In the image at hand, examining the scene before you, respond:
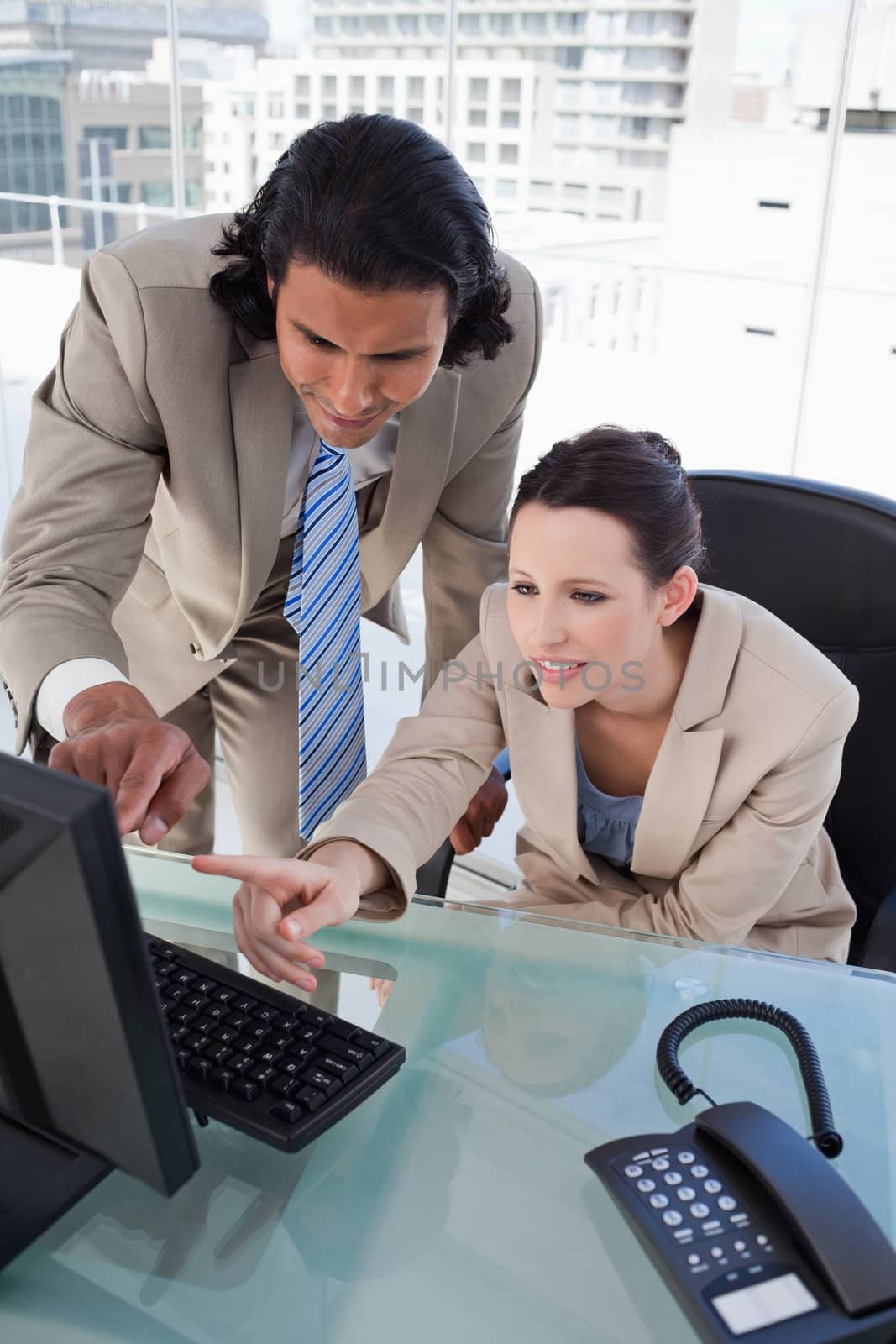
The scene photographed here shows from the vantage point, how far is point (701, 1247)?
2.62 feet

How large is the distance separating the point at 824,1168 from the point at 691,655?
0.68m

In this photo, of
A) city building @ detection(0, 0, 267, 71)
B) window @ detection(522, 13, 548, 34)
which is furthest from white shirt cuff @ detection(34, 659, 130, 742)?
city building @ detection(0, 0, 267, 71)

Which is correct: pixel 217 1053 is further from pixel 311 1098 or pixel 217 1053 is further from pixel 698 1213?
pixel 698 1213

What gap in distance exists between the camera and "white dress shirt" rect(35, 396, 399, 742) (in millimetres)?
1415

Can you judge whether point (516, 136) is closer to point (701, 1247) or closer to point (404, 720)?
point (404, 720)

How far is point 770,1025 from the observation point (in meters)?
1.12

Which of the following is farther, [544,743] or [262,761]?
[262,761]

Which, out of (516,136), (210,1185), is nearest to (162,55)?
(516,136)

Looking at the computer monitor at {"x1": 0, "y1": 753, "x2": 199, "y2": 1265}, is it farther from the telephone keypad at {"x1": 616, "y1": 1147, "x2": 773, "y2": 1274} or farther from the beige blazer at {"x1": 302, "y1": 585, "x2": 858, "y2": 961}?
the beige blazer at {"x1": 302, "y1": 585, "x2": 858, "y2": 961}

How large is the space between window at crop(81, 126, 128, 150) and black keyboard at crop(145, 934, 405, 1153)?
10.9 feet

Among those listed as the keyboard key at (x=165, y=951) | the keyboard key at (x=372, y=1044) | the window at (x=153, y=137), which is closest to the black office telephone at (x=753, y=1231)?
the keyboard key at (x=372, y=1044)

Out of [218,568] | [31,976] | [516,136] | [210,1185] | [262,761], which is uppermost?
[516,136]

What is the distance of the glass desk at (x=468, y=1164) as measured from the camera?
2.64 feet

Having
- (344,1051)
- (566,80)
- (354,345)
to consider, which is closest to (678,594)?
(354,345)
